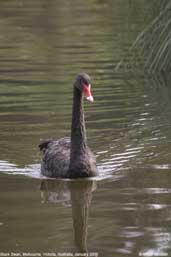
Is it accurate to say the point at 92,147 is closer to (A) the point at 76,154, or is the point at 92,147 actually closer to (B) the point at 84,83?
(A) the point at 76,154

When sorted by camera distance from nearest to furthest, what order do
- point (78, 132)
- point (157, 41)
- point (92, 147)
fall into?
1. point (78, 132)
2. point (92, 147)
3. point (157, 41)

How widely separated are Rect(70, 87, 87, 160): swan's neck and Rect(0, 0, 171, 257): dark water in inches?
10.9

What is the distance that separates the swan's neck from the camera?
26.2 feet

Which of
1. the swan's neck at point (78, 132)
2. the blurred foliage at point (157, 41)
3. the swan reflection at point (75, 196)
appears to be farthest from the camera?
the blurred foliage at point (157, 41)

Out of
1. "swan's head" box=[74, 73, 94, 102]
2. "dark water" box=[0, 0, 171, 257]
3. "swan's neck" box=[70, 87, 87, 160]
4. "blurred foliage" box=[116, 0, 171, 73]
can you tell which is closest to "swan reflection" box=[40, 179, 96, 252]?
"dark water" box=[0, 0, 171, 257]

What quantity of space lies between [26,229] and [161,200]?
1.27 meters

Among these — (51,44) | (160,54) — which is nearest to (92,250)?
(160,54)

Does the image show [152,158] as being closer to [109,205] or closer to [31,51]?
[109,205]

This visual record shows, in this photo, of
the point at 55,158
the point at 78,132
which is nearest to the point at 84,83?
the point at 78,132

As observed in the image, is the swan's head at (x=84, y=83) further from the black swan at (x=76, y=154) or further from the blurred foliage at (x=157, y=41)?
the blurred foliage at (x=157, y=41)

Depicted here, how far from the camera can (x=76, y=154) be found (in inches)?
314

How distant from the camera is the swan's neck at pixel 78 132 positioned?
26.2ft

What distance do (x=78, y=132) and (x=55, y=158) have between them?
318 mm

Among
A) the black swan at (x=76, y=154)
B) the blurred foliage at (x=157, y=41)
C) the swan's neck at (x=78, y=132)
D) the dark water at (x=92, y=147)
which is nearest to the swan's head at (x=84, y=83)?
the black swan at (x=76, y=154)
